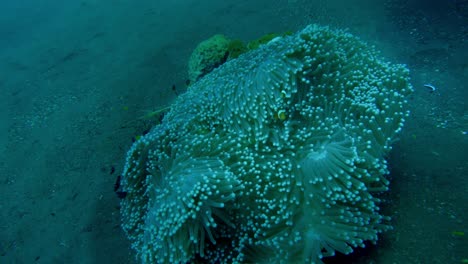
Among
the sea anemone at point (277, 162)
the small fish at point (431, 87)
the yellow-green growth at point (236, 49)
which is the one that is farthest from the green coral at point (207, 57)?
the small fish at point (431, 87)

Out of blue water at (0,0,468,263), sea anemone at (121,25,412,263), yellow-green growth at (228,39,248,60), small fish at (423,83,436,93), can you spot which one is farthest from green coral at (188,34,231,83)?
small fish at (423,83,436,93)

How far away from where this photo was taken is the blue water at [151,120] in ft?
9.07

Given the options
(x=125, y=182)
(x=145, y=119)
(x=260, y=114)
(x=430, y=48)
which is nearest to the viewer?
(x=260, y=114)

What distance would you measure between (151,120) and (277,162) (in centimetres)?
337

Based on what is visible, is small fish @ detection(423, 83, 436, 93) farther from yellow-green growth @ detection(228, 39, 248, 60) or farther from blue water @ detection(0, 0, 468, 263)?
yellow-green growth @ detection(228, 39, 248, 60)

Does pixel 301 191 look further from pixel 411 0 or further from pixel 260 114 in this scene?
pixel 411 0

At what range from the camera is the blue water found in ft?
9.07

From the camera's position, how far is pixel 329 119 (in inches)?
110

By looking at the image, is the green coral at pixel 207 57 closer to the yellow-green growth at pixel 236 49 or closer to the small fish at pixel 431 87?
the yellow-green growth at pixel 236 49

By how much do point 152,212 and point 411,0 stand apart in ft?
22.2

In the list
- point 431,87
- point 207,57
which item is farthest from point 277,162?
point 207,57

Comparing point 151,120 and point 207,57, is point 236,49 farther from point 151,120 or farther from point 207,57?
point 151,120

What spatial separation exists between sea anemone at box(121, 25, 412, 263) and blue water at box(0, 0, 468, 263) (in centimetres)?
47

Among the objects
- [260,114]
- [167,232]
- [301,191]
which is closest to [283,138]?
[260,114]
